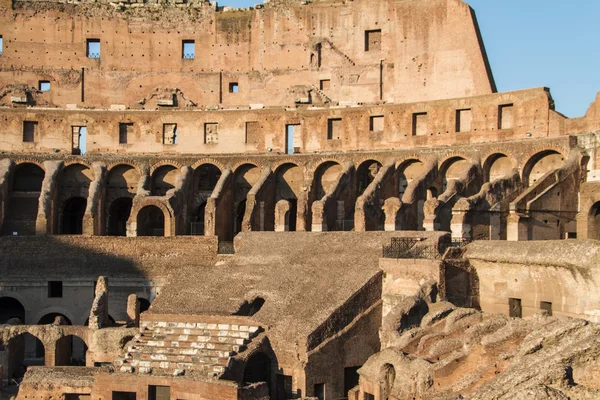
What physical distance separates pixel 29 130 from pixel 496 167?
67.5 ft

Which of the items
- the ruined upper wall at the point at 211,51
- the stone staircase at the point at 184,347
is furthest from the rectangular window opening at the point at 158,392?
the ruined upper wall at the point at 211,51

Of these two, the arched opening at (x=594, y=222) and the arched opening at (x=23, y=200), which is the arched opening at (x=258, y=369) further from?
the arched opening at (x=23, y=200)

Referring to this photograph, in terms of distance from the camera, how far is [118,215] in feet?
123

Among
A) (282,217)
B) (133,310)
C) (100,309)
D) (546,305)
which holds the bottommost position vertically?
(133,310)

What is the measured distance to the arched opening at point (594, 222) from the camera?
28.7 meters

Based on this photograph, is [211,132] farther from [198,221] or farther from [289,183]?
[289,183]

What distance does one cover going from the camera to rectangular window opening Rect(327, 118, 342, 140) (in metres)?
35.9

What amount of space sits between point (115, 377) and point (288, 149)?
16742mm

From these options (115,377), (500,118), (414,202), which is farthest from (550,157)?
(115,377)

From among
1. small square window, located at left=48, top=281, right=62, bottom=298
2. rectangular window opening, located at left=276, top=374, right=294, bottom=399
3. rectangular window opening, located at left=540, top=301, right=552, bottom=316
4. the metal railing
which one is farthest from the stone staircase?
rectangular window opening, located at left=540, top=301, right=552, bottom=316

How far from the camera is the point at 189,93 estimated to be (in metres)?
41.6

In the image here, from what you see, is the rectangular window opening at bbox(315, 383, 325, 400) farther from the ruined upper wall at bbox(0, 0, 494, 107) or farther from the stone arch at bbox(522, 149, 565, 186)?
the ruined upper wall at bbox(0, 0, 494, 107)

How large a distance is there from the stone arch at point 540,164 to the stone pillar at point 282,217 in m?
9.04

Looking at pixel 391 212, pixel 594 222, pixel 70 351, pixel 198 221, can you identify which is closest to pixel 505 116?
pixel 594 222
